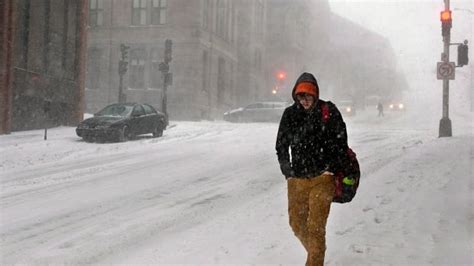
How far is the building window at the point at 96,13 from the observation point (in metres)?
44.2

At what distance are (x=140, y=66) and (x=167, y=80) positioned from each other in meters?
15.5

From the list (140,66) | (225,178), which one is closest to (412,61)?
(140,66)

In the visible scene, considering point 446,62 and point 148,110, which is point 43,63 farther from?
point 446,62

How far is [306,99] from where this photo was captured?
4574 millimetres

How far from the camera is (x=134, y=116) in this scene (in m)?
19.1

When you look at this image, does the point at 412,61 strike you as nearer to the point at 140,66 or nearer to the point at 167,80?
the point at 140,66

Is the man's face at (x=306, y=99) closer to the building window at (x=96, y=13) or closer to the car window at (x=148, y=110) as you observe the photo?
the car window at (x=148, y=110)

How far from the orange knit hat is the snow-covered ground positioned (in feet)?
6.38

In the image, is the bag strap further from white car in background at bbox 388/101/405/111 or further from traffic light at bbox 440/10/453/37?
white car in background at bbox 388/101/405/111

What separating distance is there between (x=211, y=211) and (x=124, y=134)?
11.2 metres

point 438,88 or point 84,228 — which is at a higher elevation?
point 438,88

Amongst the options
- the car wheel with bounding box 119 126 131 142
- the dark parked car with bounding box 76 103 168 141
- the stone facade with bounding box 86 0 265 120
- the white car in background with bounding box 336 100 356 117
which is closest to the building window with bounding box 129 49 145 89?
the stone facade with bounding box 86 0 265 120

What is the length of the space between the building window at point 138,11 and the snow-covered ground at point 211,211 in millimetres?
Result: 30081

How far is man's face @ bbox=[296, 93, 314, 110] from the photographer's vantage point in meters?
4.55
